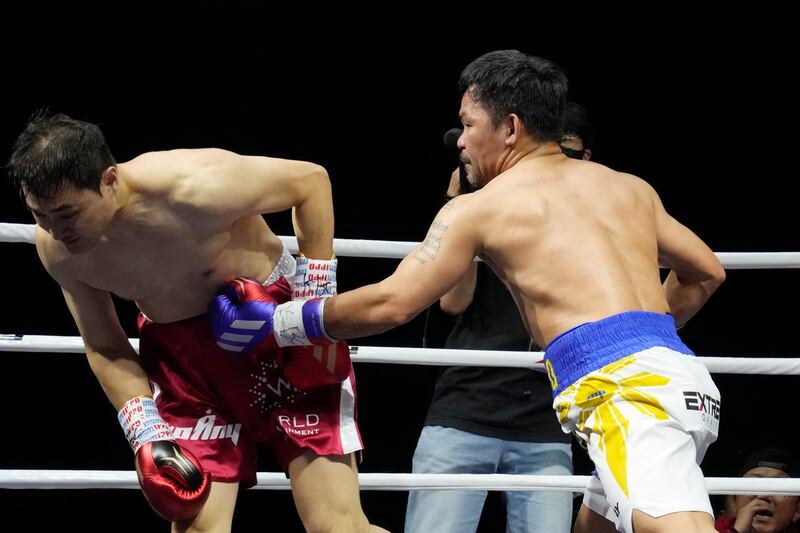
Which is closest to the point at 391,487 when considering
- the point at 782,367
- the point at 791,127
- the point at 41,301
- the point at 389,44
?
the point at 782,367

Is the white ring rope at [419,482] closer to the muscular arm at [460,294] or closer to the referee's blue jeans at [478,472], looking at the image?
the referee's blue jeans at [478,472]

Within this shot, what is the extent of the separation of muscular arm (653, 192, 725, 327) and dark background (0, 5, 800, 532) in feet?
5.85

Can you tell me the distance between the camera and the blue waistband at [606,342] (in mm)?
1851

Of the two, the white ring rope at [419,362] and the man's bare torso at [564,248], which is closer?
the man's bare torso at [564,248]

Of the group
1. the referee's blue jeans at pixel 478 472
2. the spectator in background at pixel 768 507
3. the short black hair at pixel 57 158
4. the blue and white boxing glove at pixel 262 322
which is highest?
the short black hair at pixel 57 158

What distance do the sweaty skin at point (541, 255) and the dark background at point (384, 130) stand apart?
78.8 inches

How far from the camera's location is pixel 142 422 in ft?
6.86

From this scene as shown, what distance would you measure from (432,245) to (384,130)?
2214mm

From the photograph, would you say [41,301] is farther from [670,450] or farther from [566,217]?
[670,450]

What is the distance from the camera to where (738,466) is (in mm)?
3963

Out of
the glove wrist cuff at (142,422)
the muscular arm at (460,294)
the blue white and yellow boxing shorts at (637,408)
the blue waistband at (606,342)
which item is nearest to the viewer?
the blue white and yellow boxing shorts at (637,408)

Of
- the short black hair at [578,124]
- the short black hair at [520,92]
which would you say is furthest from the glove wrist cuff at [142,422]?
the short black hair at [578,124]

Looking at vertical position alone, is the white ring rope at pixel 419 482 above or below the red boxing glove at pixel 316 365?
below

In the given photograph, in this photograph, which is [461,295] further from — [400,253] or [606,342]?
[606,342]
